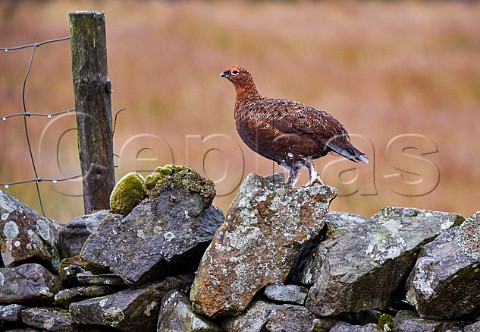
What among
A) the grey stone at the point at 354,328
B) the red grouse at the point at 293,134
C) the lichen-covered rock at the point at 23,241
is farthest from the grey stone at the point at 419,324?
the lichen-covered rock at the point at 23,241

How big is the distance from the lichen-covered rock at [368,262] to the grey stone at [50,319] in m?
1.58

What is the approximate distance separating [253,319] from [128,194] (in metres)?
1.17

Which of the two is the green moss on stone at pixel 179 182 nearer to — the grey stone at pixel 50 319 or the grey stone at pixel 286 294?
the grey stone at pixel 286 294

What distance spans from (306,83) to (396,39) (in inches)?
177

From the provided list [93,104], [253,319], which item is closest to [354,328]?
[253,319]

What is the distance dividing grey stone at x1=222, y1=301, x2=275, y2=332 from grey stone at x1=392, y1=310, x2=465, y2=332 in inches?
28.7

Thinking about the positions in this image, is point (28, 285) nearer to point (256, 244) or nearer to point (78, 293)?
point (78, 293)

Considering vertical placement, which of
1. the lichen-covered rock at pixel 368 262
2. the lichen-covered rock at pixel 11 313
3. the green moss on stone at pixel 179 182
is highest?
the green moss on stone at pixel 179 182

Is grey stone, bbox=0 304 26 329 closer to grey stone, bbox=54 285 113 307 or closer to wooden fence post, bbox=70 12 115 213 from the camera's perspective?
grey stone, bbox=54 285 113 307

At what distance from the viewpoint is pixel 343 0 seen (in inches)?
968

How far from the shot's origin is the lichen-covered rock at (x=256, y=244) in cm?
483

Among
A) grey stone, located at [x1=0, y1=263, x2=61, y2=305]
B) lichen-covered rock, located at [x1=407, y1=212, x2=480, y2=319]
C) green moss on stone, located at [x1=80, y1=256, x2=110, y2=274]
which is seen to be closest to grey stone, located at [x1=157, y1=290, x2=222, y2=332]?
green moss on stone, located at [x1=80, y1=256, x2=110, y2=274]

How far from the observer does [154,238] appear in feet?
16.7

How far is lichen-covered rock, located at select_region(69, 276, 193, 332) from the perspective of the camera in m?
5.06
